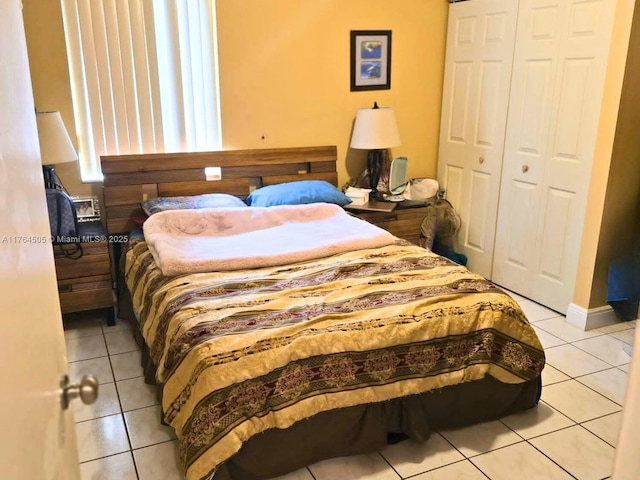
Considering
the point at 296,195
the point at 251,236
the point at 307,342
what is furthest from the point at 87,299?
the point at 307,342

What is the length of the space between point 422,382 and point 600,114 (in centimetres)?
193

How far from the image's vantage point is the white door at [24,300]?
2.40ft

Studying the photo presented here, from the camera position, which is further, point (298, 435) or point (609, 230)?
point (609, 230)

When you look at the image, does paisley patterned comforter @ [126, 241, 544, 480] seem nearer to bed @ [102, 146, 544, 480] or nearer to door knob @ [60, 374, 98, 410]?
bed @ [102, 146, 544, 480]

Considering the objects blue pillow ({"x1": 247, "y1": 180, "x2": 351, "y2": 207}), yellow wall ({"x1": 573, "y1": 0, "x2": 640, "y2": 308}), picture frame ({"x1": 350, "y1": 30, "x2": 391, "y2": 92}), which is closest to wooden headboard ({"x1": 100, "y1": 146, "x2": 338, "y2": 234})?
blue pillow ({"x1": 247, "y1": 180, "x2": 351, "y2": 207})

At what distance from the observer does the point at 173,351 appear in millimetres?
2111

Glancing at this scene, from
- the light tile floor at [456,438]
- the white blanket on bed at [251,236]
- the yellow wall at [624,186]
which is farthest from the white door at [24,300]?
the yellow wall at [624,186]

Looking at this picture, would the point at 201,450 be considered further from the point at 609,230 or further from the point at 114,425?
the point at 609,230

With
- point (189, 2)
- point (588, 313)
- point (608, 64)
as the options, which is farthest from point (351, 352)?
point (189, 2)

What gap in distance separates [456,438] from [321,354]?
758mm

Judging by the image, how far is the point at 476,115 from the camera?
4.03 meters

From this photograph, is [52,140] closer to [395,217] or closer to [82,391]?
[395,217]

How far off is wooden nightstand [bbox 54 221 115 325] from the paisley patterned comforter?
0.69 metres

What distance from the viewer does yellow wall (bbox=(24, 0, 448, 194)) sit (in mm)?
3500
